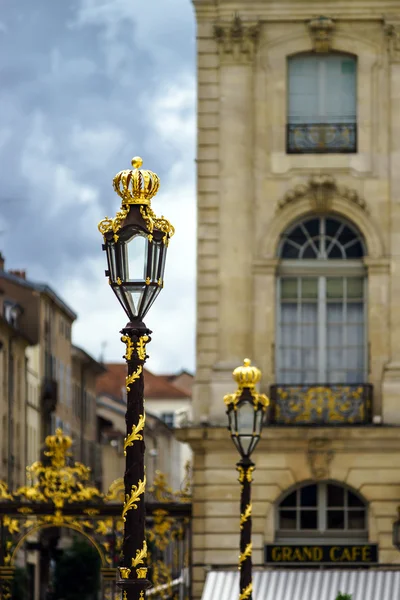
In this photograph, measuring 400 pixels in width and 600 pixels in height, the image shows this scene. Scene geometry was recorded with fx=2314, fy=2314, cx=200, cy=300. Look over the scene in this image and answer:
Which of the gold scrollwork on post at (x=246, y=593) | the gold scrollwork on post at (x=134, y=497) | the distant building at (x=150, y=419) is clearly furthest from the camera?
the distant building at (x=150, y=419)

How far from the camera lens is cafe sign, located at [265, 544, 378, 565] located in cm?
4000

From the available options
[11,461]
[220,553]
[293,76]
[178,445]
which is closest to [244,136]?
[293,76]

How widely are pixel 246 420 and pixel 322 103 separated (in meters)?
11.9

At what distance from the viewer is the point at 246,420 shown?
30.6 metres

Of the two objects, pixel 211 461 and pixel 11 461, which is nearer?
pixel 211 461

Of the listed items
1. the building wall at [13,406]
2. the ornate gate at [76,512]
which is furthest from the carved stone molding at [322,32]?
the building wall at [13,406]

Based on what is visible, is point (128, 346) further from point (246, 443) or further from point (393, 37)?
point (393, 37)

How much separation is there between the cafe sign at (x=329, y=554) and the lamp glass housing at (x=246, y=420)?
Answer: 989 cm

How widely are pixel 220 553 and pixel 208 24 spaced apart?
939 centimetres

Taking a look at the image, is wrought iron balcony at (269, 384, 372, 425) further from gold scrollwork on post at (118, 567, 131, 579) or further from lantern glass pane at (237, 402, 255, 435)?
gold scrollwork on post at (118, 567, 131, 579)

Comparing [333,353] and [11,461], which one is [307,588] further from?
[11,461]

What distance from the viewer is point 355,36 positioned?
41188 mm

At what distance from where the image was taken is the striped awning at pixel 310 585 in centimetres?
3894

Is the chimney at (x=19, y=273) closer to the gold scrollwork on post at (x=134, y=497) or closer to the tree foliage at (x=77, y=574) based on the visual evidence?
the tree foliage at (x=77, y=574)
